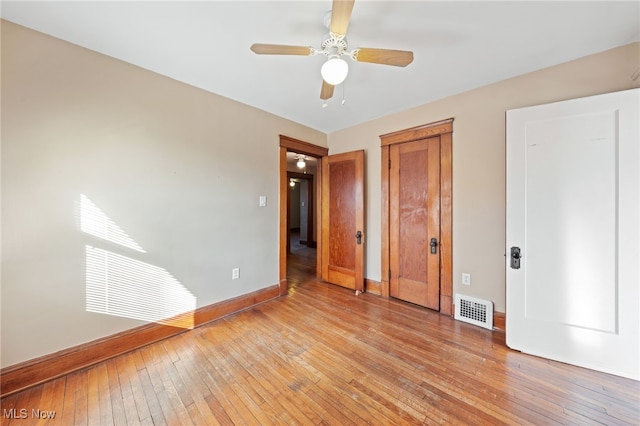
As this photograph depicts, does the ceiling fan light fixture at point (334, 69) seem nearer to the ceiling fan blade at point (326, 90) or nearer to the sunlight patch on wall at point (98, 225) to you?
the ceiling fan blade at point (326, 90)

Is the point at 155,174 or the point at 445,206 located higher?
the point at 155,174

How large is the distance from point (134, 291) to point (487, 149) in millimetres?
3758

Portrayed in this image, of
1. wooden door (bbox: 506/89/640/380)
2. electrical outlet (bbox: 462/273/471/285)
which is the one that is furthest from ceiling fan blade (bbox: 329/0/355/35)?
electrical outlet (bbox: 462/273/471/285)

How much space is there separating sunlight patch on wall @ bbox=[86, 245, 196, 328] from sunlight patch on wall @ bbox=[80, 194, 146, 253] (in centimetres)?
12

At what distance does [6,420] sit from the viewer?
4.38ft

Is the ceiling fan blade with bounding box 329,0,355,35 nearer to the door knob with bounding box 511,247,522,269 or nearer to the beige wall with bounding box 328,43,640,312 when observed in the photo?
the beige wall with bounding box 328,43,640,312

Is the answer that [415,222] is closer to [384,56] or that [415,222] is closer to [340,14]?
[384,56]

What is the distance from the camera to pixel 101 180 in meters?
1.88

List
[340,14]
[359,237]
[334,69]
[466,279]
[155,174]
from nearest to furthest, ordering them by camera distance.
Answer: [340,14] < [334,69] < [155,174] < [466,279] < [359,237]

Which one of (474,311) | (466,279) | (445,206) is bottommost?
(474,311)

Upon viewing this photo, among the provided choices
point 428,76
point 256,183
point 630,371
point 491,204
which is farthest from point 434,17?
point 630,371

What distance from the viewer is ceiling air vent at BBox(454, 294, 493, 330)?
232 centimetres

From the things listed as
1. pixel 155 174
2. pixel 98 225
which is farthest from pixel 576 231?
pixel 98 225

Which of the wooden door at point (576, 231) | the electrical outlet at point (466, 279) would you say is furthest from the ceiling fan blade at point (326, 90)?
the electrical outlet at point (466, 279)
